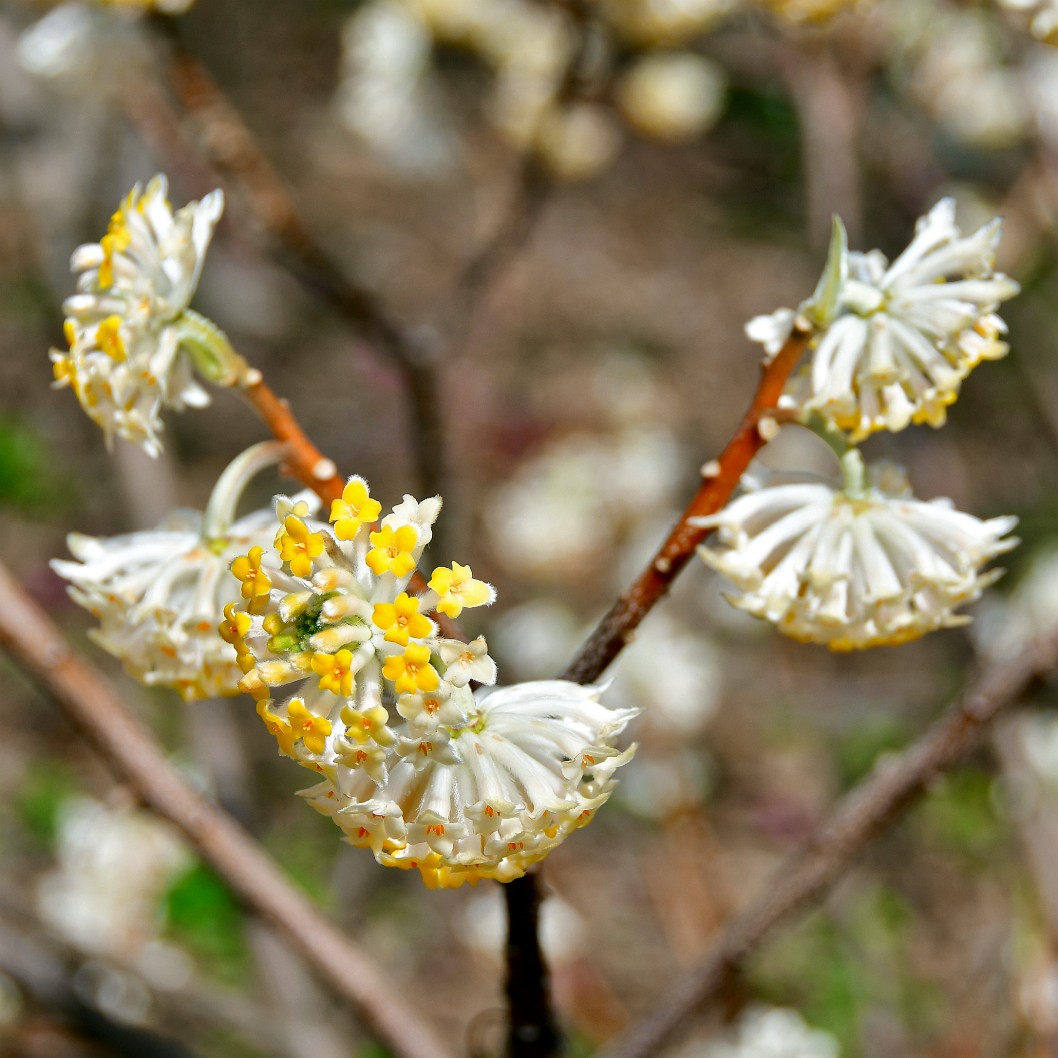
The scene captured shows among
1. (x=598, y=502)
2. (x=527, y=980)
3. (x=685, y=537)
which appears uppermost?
(x=685, y=537)

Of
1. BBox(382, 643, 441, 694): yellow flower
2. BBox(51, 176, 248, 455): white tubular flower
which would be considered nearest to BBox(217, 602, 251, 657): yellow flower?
BBox(382, 643, 441, 694): yellow flower

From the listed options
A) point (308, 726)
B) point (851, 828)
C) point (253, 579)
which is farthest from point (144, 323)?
point (851, 828)

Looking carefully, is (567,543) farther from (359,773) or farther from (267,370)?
(267,370)

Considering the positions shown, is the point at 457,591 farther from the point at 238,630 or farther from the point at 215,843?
the point at 215,843

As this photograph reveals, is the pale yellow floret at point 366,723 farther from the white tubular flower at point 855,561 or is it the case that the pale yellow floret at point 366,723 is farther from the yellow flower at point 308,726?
the white tubular flower at point 855,561

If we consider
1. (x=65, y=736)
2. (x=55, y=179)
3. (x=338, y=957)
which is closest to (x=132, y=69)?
(x=55, y=179)

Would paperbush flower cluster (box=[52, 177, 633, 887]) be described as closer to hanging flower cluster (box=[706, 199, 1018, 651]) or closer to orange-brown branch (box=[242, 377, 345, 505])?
Answer: orange-brown branch (box=[242, 377, 345, 505])

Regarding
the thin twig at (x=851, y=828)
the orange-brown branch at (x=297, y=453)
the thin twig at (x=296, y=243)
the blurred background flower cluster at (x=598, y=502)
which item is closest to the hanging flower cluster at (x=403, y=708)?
the orange-brown branch at (x=297, y=453)
